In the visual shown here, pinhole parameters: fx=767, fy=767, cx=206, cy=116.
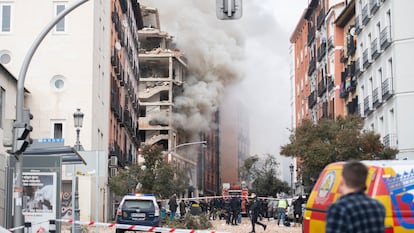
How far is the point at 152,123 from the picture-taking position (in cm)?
8731

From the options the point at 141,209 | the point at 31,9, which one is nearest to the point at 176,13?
the point at 31,9

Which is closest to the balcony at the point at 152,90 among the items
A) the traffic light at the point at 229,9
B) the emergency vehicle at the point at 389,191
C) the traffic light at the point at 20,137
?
the traffic light at the point at 20,137

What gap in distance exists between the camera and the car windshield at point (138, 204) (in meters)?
28.6

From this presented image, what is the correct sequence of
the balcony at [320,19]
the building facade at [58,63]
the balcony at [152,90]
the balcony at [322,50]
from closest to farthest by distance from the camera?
the building facade at [58,63]
the balcony at [322,50]
the balcony at [320,19]
the balcony at [152,90]

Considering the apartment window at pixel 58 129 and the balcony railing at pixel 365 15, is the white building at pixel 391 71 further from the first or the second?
the apartment window at pixel 58 129

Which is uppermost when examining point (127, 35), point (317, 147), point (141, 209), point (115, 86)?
point (127, 35)

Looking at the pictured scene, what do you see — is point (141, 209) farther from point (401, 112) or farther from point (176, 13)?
point (176, 13)

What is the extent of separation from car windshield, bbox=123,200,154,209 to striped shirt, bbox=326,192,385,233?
22.7 metres

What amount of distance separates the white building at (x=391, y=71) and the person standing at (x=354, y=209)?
117ft

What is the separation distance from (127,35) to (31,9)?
797 inches

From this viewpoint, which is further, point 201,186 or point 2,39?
point 201,186

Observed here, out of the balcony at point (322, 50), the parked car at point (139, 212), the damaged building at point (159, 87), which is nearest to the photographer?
the parked car at point (139, 212)

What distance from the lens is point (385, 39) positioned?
42.7m

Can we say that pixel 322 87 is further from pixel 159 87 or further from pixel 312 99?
pixel 159 87
